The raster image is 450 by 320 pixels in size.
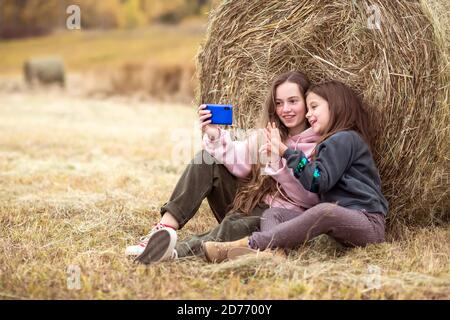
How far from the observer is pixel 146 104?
1419cm

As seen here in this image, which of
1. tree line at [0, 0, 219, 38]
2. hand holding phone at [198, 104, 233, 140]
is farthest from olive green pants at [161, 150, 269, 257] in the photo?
tree line at [0, 0, 219, 38]

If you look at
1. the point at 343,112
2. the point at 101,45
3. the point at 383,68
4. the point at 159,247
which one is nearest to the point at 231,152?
the point at 343,112

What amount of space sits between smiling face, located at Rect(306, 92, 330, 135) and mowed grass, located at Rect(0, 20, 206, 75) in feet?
71.0

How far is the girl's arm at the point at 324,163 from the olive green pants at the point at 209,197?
486mm

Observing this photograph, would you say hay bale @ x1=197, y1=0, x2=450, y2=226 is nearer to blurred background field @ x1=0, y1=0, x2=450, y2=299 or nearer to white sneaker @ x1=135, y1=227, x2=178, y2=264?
blurred background field @ x1=0, y1=0, x2=450, y2=299

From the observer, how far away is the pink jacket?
362 cm

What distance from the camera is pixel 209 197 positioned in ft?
12.6

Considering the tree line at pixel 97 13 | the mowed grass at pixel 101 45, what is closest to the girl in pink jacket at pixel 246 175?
the mowed grass at pixel 101 45

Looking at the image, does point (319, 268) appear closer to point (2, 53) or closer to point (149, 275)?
point (149, 275)

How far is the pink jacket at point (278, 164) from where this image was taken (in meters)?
3.62

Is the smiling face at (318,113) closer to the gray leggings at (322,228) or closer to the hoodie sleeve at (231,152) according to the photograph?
the hoodie sleeve at (231,152)

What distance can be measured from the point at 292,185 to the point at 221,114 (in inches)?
22.6
